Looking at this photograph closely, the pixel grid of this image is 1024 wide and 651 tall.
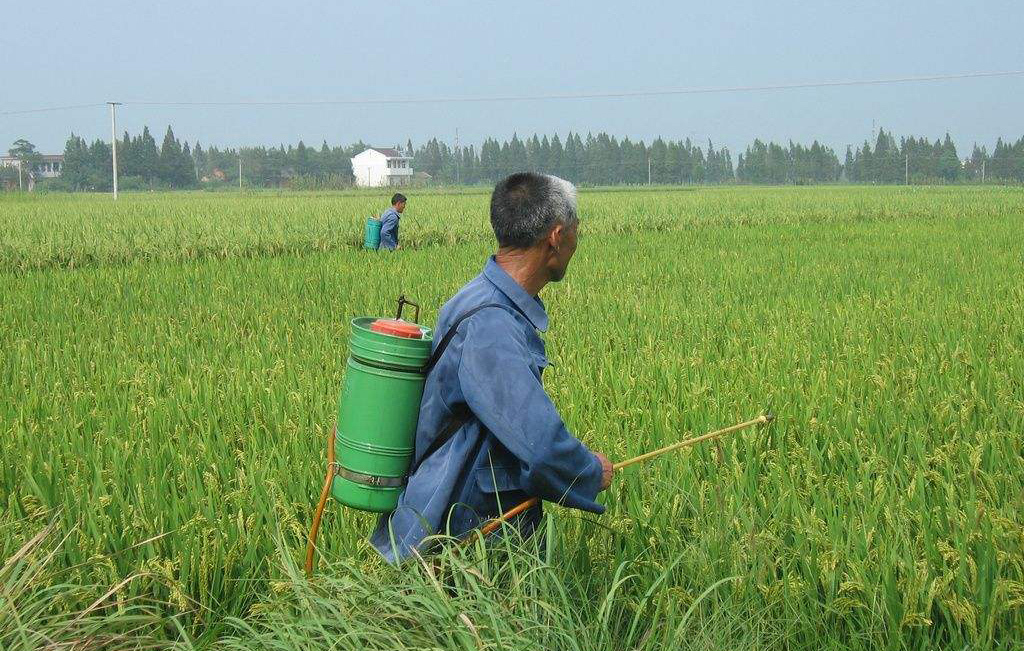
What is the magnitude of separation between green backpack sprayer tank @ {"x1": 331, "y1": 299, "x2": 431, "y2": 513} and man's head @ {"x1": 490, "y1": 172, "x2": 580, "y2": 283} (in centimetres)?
31

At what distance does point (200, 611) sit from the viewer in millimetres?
2994

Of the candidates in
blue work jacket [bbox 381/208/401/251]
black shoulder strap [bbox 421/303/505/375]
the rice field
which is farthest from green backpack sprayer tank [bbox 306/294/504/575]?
blue work jacket [bbox 381/208/401/251]

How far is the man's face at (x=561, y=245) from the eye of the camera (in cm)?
254

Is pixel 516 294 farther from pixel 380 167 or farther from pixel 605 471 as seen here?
pixel 380 167

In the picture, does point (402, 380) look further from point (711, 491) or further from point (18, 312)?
point (18, 312)

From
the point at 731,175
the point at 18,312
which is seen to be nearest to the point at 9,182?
the point at 731,175

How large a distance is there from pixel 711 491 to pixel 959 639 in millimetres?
1053

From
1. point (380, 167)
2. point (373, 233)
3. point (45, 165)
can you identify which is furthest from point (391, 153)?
point (373, 233)

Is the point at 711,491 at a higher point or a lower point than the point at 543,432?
lower

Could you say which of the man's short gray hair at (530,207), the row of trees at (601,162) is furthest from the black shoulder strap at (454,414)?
the row of trees at (601,162)

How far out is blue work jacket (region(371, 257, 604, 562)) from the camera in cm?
232

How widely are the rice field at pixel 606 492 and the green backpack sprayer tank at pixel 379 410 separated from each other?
0.21 meters

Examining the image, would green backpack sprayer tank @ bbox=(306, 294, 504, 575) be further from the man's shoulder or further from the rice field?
the rice field

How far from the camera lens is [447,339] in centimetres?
246
